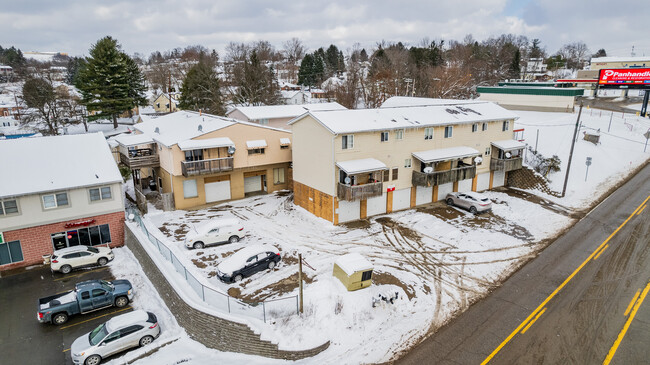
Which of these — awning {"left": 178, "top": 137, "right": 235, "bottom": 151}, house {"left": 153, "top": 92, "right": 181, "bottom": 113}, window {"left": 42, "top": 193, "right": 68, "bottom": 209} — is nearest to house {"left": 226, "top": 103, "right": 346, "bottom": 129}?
awning {"left": 178, "top": 137, "right": 235, "bottom": 151}

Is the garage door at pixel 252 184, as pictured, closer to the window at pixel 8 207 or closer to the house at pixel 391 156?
the house at pixel 391 156

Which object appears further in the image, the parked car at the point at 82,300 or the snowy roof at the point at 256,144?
the snowy roof at the point at 256,144

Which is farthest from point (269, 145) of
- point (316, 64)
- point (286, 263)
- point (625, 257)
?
point (316, 64)

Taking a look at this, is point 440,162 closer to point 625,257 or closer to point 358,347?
point 625,257

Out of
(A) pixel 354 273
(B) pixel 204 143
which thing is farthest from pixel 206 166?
(A) pixel 354 273

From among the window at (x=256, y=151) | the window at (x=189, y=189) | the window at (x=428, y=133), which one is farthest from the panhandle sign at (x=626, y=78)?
the window at (x=189, y=189)

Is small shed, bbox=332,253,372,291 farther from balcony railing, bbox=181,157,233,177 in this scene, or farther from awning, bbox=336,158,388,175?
balcony railing, bbox=181,157,233,177
